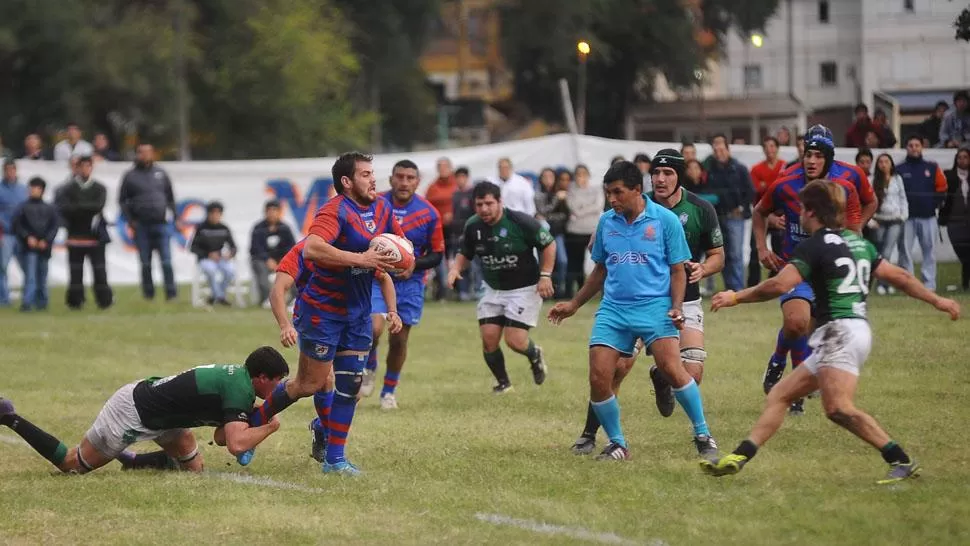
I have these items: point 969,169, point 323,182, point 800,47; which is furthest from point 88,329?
point 800,47

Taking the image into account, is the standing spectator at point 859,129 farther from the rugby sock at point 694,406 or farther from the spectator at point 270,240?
the rugby sock at point 694,406

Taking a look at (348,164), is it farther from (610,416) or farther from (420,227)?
(420,227)

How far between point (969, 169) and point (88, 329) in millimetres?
11808

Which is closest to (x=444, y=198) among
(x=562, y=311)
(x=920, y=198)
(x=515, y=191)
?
(x=515, y=191)

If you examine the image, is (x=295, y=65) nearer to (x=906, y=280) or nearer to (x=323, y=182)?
(x=323, y=182)

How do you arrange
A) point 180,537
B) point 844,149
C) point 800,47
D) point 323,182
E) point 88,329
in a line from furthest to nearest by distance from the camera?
point 800,47 → point 323,182 → point 844,149 → point 88,329 → point 180,537

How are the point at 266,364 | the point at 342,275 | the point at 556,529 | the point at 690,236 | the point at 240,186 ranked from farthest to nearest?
the point at 240,186, the point at 690,236, the point at 342,275, the point at 266,364, the point at 556,529

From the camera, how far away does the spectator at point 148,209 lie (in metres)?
22.2

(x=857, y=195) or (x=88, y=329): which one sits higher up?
(x=857, y=195)

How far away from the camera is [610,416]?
989cm

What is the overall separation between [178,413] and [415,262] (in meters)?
3.82

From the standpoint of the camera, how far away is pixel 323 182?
83.4 feet

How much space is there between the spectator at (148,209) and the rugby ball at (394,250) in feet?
43.9

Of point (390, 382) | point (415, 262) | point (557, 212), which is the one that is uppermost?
point (557, 212)
